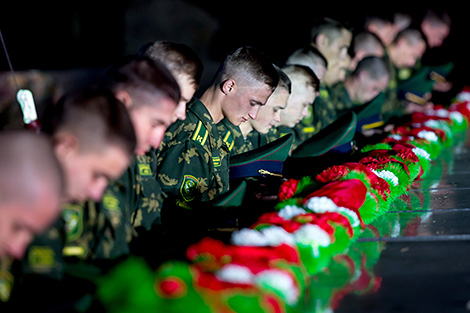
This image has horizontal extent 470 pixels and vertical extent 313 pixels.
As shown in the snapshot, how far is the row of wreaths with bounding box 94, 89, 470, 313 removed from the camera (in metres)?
1.28

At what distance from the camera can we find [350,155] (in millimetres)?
3424

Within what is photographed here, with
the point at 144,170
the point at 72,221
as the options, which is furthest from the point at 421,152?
the point at 72,221

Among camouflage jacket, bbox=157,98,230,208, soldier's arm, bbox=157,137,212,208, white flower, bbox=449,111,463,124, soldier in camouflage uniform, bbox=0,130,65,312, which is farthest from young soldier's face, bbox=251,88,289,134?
white flower, bbox=449,111,463,124

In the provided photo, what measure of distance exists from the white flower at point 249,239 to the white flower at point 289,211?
25cm

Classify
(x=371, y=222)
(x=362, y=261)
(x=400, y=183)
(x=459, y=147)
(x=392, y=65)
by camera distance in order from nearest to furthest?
(x=362, y=261) → (x=371, y=222) → (x=400, y=183) → (x=459, y=147) → (x=392, y=65)

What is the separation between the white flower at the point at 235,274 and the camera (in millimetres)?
1413

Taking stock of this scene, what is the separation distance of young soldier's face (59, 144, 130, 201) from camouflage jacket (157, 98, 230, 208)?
0.93m

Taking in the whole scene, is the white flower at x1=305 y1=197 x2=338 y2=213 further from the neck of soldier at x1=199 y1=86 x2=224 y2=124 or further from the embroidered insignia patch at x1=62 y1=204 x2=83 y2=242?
the neck of soldier at x1=199 y1=86 x2=224 y2=124

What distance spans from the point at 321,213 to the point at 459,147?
2764mm

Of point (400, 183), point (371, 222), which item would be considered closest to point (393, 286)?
point (371, 222)

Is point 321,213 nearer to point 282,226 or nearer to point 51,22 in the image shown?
point 282,226

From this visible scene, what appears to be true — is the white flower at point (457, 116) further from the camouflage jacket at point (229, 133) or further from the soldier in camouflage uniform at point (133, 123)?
the soldier in camouflage uniform at point (133, 123)

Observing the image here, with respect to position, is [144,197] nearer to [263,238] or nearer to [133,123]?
[133,123]

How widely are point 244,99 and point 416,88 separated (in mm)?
3899
